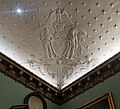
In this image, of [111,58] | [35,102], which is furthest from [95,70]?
[35,102]

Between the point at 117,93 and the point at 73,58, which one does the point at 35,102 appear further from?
the point at 117,93

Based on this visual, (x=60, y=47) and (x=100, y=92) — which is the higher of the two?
(x=60, y=47)

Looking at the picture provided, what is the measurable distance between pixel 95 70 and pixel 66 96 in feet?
1.73

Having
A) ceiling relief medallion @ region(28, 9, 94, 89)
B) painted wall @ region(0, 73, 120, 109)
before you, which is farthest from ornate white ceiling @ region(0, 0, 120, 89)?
painted wall @ region(0, 73, 120, 109)

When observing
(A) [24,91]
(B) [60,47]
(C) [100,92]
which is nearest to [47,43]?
(B) [60,47]

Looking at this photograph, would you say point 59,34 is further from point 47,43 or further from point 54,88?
point 54,88

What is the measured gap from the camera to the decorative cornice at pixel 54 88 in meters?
2.72

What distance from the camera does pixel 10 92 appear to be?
2.73m

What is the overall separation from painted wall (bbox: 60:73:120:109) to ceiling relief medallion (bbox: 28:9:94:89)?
26 cm

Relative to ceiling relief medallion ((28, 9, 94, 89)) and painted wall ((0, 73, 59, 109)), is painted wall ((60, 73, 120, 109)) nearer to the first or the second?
ceiling relief medallion ((28, 9, 94, 89))

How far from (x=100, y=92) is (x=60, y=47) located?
1.93 feet

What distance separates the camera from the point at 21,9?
2.41 metres

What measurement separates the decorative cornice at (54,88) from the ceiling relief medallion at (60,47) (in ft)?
0.34

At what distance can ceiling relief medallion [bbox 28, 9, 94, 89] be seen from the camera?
2543 mm
